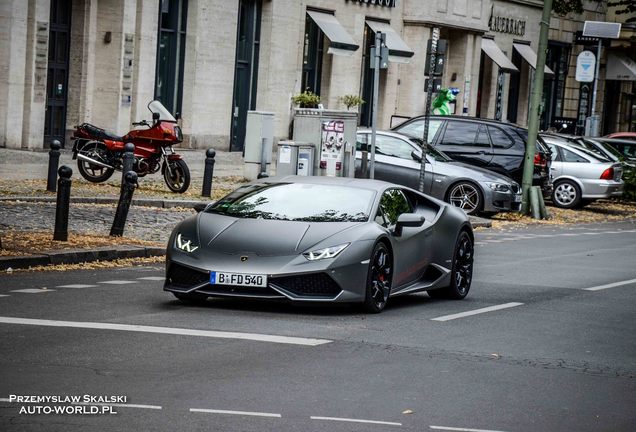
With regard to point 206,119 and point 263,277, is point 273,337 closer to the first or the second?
point 263,277

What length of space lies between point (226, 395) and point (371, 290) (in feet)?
14.5

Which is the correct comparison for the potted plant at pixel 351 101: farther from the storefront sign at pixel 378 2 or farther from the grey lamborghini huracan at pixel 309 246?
the grey lamborghini huracan at pixel 309 246

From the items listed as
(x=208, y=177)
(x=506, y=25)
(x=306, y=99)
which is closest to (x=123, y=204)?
(x=208, y=177)

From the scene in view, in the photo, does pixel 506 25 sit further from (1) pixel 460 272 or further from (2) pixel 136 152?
(1) pixel 460 272

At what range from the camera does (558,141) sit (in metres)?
34.7

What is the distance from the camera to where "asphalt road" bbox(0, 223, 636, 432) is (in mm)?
8026

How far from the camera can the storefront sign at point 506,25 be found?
54500 millimetres

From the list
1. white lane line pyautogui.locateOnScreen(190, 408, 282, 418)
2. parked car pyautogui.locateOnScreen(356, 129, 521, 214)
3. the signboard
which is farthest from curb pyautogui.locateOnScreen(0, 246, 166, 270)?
the signboard

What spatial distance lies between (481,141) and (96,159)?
918 cm

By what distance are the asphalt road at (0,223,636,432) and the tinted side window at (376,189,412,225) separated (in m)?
0.89

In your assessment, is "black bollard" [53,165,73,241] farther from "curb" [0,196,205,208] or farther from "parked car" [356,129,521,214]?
"parked car" [356,129,521,214]

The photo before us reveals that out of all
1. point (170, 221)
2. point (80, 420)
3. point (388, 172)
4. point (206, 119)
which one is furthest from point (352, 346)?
point (206, 119)

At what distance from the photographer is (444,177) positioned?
27.7 metres

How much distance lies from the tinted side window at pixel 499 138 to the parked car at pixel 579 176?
3.46 metres
